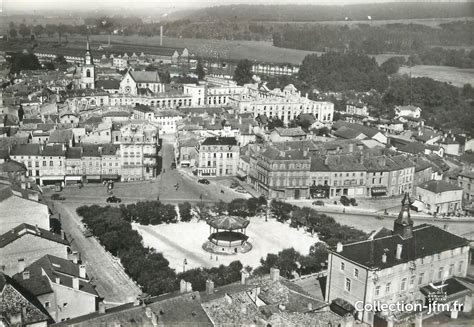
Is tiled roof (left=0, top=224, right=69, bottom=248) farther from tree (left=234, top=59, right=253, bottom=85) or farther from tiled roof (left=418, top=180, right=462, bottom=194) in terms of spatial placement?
tree (left=234, top=59, right=253, bottom=85)

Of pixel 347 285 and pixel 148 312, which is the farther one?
pixel 347 285

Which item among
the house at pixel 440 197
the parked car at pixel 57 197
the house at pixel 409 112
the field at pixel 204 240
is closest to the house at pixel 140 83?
the house at pixel 409 112

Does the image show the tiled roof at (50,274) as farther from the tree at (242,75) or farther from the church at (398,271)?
the tree at (242,75)

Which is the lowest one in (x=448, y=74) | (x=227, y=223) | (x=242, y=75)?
(x=227, y=223)

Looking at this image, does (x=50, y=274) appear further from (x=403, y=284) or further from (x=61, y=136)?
(x=61, y=136)

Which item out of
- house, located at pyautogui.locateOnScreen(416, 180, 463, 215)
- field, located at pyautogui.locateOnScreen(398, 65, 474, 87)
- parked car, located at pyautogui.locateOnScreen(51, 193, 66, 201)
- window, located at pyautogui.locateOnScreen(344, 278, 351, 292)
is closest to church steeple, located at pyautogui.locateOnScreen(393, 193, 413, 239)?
window, located at pyautogui.locateOnScreen(344, 278, 351, 292)

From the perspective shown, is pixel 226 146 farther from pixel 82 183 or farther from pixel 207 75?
pixel 207 75

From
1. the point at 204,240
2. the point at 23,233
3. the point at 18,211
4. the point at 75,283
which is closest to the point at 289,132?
the point at 204,240
